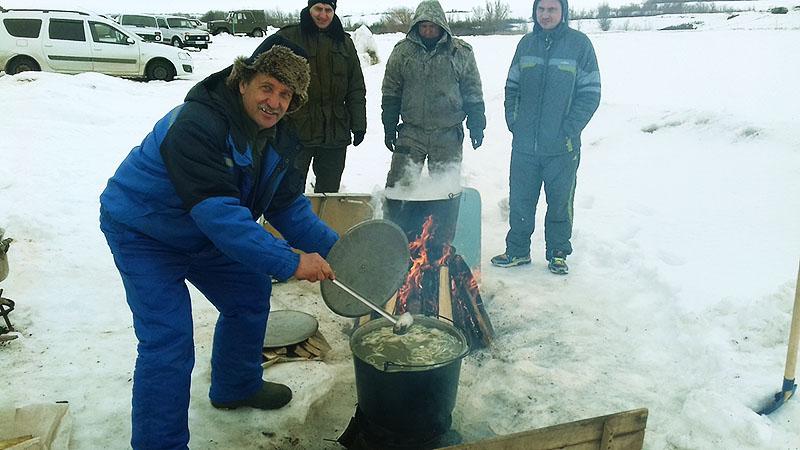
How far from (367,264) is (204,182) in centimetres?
101

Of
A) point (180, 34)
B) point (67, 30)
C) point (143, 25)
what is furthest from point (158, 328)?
point (180, 34)

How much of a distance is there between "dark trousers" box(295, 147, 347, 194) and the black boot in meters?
2.42

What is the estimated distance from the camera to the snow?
11.0ft

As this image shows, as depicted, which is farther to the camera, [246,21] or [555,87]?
[246,21]

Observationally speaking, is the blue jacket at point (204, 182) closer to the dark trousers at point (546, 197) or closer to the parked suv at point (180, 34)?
the dark trousers at point (546, 197)

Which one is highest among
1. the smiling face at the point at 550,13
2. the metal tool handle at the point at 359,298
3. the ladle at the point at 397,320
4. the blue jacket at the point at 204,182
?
the smiling face at the point at 550,13

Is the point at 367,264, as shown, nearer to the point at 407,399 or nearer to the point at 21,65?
the point at 407,399

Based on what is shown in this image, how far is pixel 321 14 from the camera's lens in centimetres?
502

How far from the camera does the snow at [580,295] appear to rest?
334 centimetres

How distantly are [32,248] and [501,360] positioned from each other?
4.54m

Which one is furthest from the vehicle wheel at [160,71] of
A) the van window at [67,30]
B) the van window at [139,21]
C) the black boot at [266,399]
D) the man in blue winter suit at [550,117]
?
the black boot at [266,399]

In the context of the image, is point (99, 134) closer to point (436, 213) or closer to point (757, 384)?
point (436, 213)

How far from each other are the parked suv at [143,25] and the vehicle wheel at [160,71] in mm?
7877

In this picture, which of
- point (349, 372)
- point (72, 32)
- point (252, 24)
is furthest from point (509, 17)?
point (349, 372)
